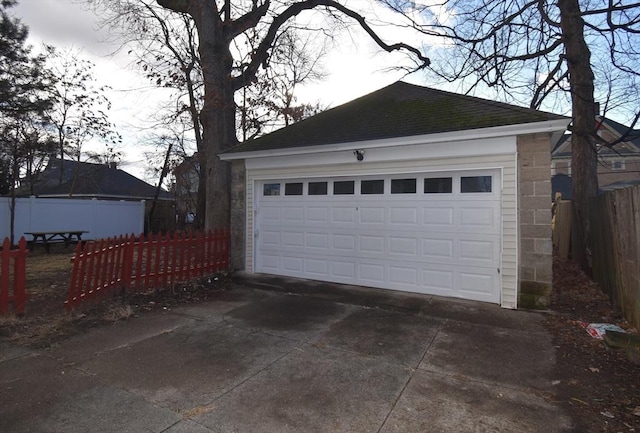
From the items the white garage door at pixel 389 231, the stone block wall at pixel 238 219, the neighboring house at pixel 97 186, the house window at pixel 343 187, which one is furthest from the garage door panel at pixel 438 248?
the neighboring house at pixel 97 186

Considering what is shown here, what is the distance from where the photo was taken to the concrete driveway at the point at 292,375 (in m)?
2.74

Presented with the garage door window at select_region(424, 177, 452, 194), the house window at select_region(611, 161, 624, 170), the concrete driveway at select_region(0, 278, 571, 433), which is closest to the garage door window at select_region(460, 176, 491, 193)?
the garage door window at select_region(424, 177, 452, 194)

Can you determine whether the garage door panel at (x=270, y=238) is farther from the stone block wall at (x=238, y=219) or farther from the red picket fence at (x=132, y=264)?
the red picket fence at (x=132, y=264)

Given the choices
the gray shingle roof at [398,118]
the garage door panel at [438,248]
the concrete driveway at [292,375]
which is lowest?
the concrete driveway at [292,375]

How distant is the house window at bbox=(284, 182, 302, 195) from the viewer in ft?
26.2

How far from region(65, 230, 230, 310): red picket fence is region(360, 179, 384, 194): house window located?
11.5 feet

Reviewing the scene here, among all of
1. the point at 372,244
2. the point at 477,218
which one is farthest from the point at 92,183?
the point at 477,218

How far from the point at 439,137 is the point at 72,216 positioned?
54.1 ft

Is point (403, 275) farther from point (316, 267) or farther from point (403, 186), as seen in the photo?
point (316, 267)

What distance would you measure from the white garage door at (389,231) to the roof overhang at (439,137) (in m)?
0.63

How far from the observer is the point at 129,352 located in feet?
13.1

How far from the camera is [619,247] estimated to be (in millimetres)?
5230

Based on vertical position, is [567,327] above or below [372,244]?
below

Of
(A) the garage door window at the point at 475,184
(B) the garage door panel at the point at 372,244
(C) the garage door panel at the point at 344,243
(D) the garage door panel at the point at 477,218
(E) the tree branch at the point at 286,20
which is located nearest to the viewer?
(D) the garage door panel at the point at 477,218
